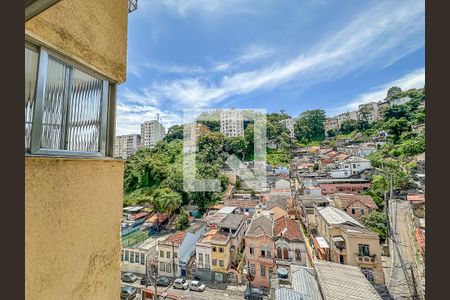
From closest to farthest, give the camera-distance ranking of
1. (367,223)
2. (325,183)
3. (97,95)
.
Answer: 1. (97,95)
2. (367,223)
3. (325,183)

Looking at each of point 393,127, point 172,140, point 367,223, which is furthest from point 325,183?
point 172,140

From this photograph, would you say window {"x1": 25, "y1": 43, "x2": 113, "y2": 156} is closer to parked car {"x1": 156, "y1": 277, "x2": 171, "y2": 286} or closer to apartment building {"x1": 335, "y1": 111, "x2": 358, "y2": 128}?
parked car {"x1": 156, "y1": 277, "x2": 171, "y2": 286}

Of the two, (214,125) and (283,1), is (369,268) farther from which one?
(214,125)

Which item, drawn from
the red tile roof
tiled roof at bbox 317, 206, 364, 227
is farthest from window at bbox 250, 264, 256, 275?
the red tile roof

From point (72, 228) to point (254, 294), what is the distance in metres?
7.57

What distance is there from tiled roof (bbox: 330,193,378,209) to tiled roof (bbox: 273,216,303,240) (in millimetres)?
2206

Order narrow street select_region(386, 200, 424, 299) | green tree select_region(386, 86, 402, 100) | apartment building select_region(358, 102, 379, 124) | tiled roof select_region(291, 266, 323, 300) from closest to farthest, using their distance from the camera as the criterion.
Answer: tiled roof select_region(291, 266, 323, 300), narrow street select_region(386, 200, 424, 299), green tree select_region(386, 86, 402, 100), apartment building select_region(358, 102, 379, 124)

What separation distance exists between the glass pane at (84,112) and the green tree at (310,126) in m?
14.5

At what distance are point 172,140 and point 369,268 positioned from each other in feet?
35.1

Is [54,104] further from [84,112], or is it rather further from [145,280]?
[145,280]

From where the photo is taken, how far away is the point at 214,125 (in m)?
14.2

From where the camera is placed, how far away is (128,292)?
6871 mm

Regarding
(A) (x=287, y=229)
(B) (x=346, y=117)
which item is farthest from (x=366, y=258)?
(B) (x=346, y=117)

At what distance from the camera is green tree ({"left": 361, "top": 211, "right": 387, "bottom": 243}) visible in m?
7.32
